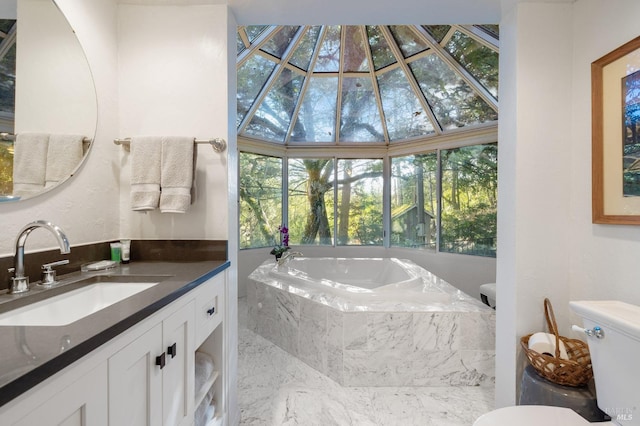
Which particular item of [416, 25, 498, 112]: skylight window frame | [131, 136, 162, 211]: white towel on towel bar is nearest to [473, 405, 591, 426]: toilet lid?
[131, 136, 162, 211]: white towel on towel bar

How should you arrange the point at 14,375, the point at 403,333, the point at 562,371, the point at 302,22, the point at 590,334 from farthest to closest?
1. the point at 403,333
2. the point at 302,22
3. the point at 562,371
4. the point at 590,334
5. the point at 14,375

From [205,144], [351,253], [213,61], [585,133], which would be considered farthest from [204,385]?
[351,253]

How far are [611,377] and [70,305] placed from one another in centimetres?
212

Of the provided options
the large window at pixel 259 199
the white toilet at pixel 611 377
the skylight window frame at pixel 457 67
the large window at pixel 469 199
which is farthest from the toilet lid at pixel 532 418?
the large window at pixel 259 199

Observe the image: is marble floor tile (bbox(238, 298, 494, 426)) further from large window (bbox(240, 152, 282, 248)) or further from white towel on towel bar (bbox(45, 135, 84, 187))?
large window (bbox(240, 152, 282, 248))

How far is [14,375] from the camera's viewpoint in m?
0.47

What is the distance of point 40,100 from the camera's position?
1119mm

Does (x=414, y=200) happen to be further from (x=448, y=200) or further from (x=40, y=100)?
(x=40, y=100)

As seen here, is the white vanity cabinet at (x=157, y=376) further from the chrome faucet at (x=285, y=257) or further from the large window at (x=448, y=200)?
the large window at (x=448, y=200)

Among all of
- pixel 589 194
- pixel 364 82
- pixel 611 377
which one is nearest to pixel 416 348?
pixel 611 377

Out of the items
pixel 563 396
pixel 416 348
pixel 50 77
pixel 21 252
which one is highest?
pixel 50 77

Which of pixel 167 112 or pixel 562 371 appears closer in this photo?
pixel 562 371

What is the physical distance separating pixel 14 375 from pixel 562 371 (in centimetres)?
191

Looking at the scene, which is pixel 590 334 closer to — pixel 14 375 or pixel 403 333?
pixel 403 333
